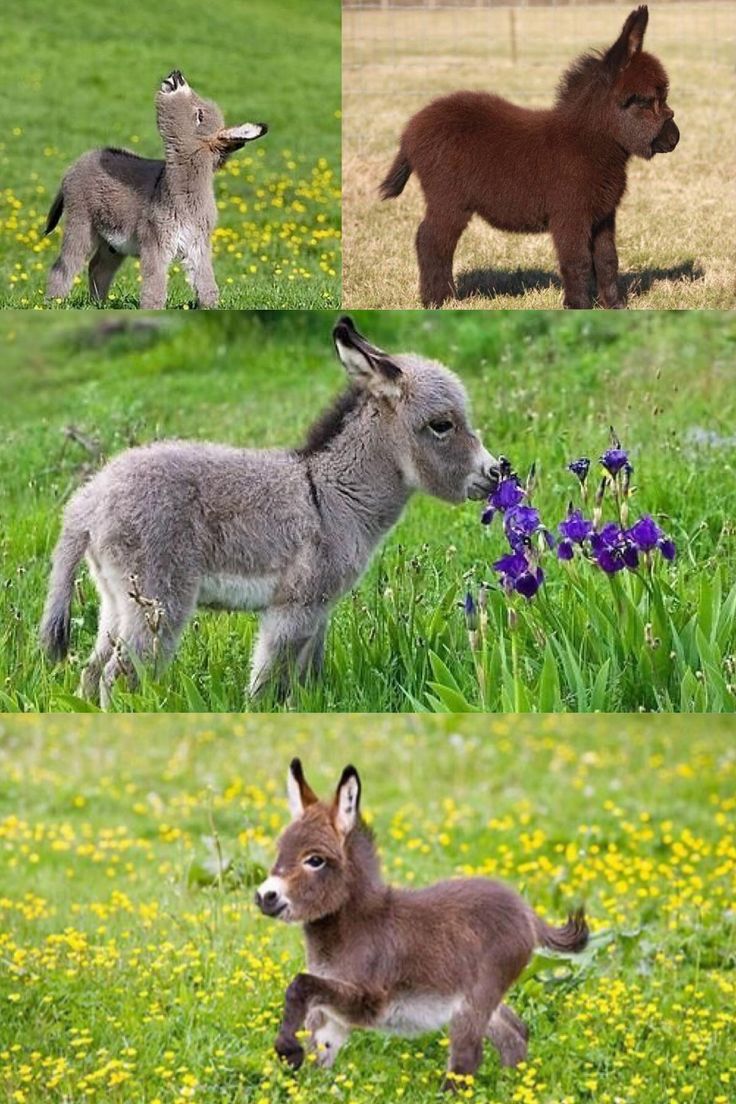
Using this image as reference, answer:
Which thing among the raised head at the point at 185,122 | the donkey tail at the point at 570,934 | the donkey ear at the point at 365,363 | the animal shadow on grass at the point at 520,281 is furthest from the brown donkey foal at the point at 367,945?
the animal shadow on grass at the point at 520,281

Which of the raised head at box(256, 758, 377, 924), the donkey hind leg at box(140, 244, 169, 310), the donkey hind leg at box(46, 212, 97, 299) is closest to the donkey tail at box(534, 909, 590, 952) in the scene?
the raised head at box(256, 758, 377, 924)

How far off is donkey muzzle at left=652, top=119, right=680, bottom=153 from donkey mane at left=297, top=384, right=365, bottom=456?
8.34 feet

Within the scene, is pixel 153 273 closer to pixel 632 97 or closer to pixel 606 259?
pixel 606 259

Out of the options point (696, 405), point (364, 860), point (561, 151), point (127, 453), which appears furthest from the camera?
point (696, 405)

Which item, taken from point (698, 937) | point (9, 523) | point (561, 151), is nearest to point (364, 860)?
point (698, 937)

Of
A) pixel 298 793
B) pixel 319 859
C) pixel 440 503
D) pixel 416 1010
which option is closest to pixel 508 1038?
pixel 416 1010

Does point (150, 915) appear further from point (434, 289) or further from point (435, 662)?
point (434, 289)

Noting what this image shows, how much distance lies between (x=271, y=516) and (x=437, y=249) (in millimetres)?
2532

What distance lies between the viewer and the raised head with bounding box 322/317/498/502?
7.50 meters

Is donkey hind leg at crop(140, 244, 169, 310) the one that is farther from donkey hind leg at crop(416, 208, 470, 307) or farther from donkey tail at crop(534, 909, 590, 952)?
donkey tail at crop(534, 909, 590, 952)

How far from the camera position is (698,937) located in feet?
27.3

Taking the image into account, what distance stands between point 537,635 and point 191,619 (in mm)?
1478

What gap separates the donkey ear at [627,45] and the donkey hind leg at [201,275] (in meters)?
2.26

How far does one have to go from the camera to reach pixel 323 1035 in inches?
269
